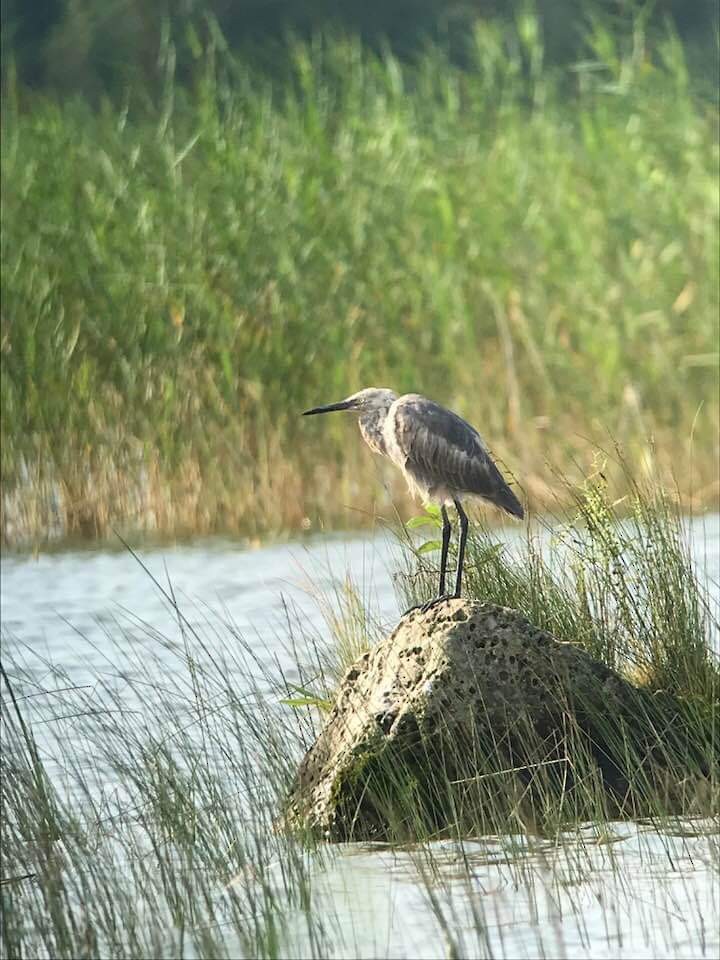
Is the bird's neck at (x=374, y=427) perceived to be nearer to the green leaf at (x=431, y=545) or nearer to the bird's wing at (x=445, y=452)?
the bird's wing at (x=445, y=452)

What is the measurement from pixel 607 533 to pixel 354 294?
13.7ft

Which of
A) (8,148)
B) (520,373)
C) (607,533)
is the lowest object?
(607,533)

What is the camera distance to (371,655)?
180 inches

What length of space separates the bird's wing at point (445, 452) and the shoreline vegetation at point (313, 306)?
3.69 metres

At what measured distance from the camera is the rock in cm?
418

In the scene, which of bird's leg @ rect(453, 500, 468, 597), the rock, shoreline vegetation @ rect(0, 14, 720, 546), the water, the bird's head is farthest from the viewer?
shoreline vegetation @ rect(0, 14, 720, 546)

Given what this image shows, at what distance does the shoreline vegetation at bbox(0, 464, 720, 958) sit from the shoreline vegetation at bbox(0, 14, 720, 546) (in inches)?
131

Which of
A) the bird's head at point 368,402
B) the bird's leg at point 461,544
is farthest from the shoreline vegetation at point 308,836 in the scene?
the bird's head at point 368,402

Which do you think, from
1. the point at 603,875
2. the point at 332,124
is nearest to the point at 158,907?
the point at 603,875

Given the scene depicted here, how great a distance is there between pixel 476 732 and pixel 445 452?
0.90m

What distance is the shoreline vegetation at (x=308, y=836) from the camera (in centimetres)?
333

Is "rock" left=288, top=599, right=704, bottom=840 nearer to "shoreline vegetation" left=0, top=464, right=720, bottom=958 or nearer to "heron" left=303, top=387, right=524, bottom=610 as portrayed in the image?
"shoreline vegetation" left=0, top=464, right=720, bottom=958

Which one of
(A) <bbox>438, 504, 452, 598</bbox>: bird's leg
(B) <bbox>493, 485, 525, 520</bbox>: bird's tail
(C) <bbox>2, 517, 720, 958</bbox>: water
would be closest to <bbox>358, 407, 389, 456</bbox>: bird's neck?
(A) <bbox>438, 504, 452, 598</bbox>: bird's leg

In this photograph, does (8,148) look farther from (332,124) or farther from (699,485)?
(699,485)
